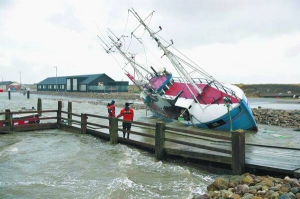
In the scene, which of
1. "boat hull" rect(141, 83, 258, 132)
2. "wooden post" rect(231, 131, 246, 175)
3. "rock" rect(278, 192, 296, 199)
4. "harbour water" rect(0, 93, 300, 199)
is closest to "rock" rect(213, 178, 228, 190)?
"harbour water" rect(0, 93, 300, 199)

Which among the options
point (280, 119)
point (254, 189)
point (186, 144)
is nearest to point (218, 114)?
point (280, 119)

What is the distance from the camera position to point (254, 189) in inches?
271

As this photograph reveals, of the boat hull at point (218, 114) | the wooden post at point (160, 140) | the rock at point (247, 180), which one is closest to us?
the rock at point (247, 180)

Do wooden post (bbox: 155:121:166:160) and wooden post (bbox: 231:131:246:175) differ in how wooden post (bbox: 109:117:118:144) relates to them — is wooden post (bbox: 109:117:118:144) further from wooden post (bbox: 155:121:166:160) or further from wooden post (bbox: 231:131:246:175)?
wooden post (bbox: 231:131:246:175)

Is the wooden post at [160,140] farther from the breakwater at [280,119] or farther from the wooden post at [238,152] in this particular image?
the breakwater at [280,119]

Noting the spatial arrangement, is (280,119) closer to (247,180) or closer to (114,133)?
(114,133)

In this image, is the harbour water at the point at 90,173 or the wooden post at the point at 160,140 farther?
the wooden post at the point at 160,140

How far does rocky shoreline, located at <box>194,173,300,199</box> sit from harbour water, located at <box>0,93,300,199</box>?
0.87 metres

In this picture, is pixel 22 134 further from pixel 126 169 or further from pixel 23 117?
pixel 126 169

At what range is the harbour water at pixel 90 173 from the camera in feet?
27.0

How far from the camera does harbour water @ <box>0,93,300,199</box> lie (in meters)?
8.24

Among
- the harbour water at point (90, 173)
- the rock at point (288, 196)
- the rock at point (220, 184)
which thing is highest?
the rock at point (288, 196)

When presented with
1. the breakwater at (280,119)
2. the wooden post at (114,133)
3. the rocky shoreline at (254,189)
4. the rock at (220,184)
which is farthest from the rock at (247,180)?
the breakwater at (280,119)

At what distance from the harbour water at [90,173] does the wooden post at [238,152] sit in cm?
85
